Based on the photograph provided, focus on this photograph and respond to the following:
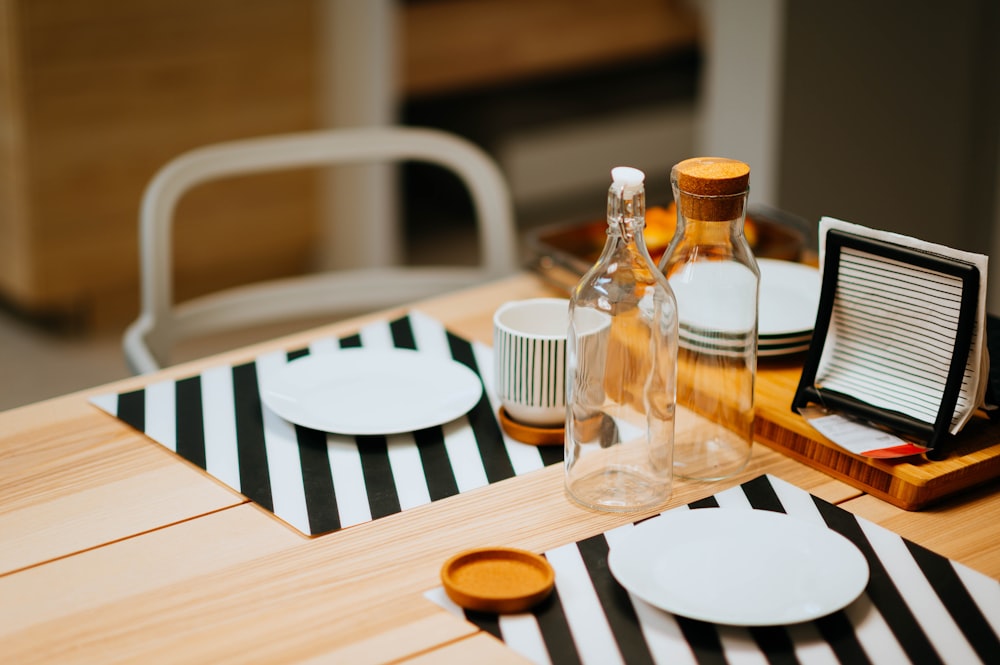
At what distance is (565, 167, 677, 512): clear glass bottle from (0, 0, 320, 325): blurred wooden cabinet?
2158 millimetres

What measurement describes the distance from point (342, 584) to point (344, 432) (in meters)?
0.22

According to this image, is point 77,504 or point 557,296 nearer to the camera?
point 77,504

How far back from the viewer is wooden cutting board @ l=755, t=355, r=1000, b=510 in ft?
3.06

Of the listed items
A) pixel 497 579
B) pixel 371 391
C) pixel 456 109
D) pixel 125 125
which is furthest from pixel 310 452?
pixel 456 109

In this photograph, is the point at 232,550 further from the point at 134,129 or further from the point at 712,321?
the point at 134,129

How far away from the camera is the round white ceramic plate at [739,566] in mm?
776

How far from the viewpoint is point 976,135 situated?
8.43ft

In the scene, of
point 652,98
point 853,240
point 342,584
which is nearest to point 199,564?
point 342,584

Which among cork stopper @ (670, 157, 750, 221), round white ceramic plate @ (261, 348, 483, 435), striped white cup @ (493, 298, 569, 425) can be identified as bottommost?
round white ceramic plate @ (261, 348, 483, 435)

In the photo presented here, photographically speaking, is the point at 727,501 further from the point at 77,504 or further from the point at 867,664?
the point at 77,504

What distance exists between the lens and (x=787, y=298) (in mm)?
1243

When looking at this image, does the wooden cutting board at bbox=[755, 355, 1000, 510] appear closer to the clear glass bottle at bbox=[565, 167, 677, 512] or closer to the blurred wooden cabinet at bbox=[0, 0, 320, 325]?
the clear glass bottle at bbox=[565, 167, 677, 512]

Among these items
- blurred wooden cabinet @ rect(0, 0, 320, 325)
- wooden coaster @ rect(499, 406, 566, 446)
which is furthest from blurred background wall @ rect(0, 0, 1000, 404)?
wooden coaster @ rect(499, 406, 566, 446)

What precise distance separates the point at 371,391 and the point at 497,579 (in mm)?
354
